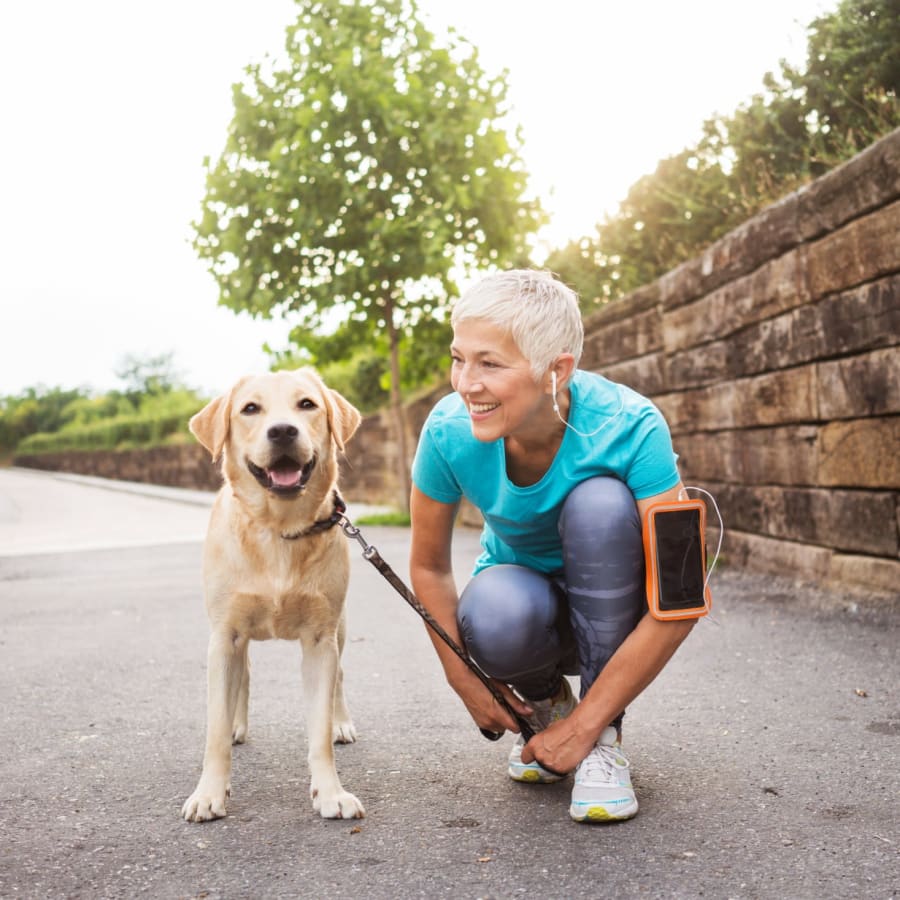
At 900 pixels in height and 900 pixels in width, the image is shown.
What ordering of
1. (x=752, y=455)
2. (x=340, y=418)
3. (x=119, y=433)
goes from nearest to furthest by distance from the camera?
(x=340, y=418)
(x=752, y=455)
(x=119, y=433)

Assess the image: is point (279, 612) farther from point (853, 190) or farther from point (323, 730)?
point (853, 190)

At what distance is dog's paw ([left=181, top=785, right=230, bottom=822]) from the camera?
269cm

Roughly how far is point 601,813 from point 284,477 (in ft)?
4.18

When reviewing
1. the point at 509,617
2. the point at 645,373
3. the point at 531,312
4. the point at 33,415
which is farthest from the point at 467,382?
the point at 33,415

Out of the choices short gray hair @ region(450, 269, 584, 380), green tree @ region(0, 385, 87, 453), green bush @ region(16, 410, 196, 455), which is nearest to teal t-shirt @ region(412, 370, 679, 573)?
short gray hair @ region(450, 269, 584, 380)


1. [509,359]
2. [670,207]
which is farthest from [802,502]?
[670,207]

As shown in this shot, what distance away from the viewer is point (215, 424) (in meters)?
3.21

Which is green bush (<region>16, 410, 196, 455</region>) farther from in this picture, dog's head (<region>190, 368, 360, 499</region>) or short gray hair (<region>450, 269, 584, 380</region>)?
short gray hair (<region>450, 269, 584, 380</region>)

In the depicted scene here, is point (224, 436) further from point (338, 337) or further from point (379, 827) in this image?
point (338, 337)

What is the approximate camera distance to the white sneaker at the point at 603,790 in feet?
8.41

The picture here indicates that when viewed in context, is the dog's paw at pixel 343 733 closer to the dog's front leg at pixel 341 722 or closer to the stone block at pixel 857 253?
the dog's front leg at pixel 341 722

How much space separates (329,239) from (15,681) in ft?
28.7

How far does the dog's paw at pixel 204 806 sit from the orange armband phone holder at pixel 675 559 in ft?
4.04

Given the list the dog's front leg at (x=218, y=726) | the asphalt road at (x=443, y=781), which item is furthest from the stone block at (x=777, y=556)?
the dog's front leg at (x=218, y=726)
